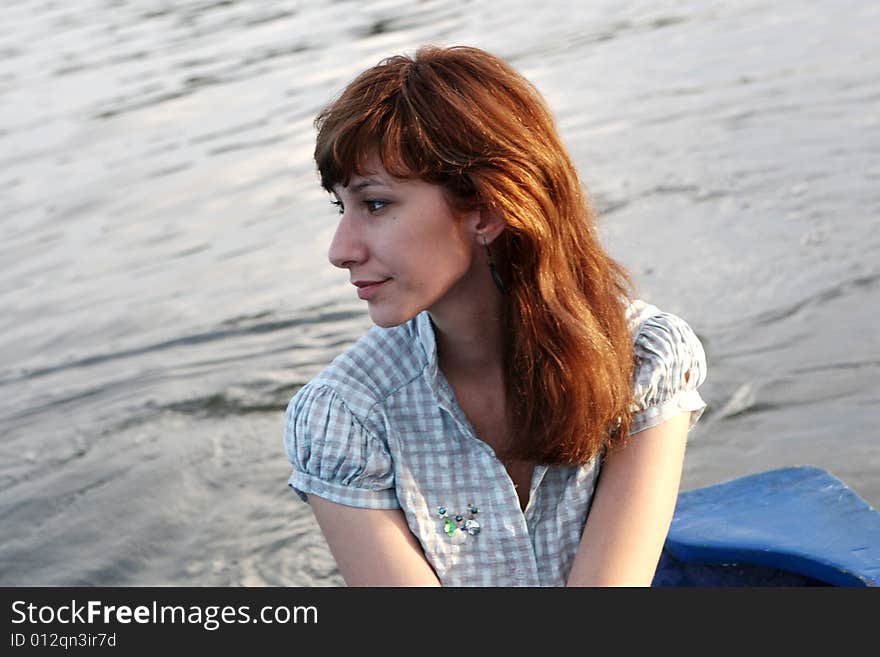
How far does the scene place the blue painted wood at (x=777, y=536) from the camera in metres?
2.69

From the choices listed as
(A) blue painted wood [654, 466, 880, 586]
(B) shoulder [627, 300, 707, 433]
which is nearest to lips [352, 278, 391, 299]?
(B) shoulder [627, 300, 707, 433]

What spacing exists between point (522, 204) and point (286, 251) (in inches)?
207

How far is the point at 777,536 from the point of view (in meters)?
2.81

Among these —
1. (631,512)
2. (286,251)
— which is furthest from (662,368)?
(286,251)

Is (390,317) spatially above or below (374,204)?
below

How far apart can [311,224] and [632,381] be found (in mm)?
5541

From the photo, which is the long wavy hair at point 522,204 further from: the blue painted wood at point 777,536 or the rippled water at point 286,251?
the rippled water at point 286,251

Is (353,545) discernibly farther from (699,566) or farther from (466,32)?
(466,32)

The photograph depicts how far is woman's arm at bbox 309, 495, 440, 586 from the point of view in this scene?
2350mm

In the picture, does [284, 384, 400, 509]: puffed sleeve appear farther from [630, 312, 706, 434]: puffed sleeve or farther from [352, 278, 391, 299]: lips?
[630, 312, 706, 434]: puffed sleeve

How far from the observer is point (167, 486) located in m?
5.21

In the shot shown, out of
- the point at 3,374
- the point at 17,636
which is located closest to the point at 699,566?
the point at 17,636

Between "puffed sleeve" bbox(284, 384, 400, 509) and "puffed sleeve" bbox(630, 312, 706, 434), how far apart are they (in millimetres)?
488

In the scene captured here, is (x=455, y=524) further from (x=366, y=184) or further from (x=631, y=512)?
(x=366, y=184)
